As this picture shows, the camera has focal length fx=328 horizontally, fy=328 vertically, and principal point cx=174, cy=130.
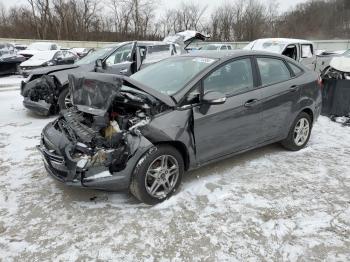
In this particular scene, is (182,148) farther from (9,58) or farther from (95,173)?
(9,58)

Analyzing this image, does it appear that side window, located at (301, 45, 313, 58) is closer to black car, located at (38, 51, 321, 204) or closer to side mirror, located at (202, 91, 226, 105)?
black car, located at (38, 51, 321, 204)

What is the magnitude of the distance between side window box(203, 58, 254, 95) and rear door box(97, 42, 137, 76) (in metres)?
4.62

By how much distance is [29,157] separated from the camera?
495 centimetres

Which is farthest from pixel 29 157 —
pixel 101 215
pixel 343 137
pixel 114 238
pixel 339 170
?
pixel 343 137

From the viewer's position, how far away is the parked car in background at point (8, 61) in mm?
15430

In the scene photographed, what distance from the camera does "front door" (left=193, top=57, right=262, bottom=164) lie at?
3916 millimetres

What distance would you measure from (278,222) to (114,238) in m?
1.66

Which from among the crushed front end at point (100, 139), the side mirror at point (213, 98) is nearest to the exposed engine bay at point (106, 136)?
the crushed front end at point (100, 139)

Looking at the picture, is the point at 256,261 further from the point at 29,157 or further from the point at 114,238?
the point at 29,157

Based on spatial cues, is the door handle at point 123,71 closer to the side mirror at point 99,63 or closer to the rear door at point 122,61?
the rear door at point 122,61

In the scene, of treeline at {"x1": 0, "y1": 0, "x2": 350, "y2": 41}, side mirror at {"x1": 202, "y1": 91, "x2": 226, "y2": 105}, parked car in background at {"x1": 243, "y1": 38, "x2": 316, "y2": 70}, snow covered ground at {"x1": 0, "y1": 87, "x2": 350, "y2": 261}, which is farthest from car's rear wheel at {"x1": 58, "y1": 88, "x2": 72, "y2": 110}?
treeline at {"x1": 0, "y1": 0, "x2": 350, "y2": 41}

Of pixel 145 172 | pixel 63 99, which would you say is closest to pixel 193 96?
pixel 145 172

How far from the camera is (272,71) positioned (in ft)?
Result: 15.8

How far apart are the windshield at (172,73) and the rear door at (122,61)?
3765mm
